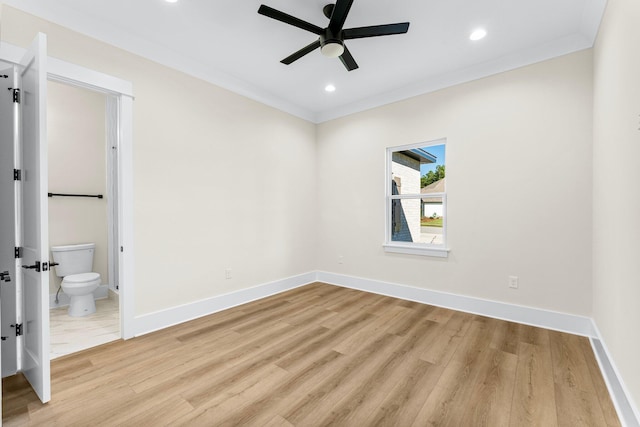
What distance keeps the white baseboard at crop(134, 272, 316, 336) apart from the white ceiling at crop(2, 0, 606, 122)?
8.60 feet

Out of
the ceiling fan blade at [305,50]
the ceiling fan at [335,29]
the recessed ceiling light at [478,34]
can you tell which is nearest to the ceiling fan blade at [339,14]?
the ceiling fan at [335,29]

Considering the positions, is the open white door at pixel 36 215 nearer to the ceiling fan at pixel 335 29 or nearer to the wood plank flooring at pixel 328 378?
the wood plank flooring at pixel 328 378

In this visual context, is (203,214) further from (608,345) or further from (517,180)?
(608,345)

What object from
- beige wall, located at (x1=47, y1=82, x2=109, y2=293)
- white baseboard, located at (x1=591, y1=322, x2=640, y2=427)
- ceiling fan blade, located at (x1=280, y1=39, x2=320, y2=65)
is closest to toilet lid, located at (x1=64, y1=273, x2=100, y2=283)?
beige wall, located at (x1=47, y1=82, x2=109, y2=293)

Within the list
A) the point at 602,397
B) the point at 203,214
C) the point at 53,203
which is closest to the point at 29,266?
the point at 203,214

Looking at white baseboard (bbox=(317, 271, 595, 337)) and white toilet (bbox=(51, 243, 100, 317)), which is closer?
white baseboard (bbox=(317, 271, 595, 337))

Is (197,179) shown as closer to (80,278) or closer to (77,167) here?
(80,278)

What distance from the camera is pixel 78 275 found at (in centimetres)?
338

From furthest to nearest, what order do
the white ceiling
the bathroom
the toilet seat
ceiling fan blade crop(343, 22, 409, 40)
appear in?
the bathroom → the toilet seat → the white ceiling → ceiling fan blade crop(343, 22, 409, 40)

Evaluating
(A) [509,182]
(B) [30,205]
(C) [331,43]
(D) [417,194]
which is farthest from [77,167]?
(A) [509,182]

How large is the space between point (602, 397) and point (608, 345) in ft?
1.78

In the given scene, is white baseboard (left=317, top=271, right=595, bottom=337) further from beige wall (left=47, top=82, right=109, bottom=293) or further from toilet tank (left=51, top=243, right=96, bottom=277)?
beige wall (left=47, top=82, right=109, bottom=293)

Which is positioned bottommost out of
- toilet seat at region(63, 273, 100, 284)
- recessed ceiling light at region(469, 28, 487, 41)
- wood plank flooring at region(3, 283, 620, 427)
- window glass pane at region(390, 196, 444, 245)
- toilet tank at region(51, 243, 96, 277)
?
wood plank flooring at region(3, 283, 620, 427)

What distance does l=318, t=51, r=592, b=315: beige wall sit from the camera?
2818 mm
